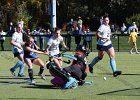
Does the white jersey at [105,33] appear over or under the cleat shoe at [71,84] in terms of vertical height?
over

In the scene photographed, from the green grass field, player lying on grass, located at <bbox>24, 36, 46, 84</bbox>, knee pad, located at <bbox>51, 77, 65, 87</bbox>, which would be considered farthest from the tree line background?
knee pad, located at <bbox>51, 77, 65, 87</bbox>

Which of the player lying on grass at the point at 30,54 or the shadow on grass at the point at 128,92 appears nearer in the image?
the shadow on grass at the point at 128,92

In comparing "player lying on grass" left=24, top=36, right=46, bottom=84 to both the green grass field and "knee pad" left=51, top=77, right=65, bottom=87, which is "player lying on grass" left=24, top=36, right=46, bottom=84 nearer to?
the green grass field

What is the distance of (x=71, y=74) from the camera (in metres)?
14.4

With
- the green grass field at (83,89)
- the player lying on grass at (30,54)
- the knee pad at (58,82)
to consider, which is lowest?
the green grass field at (83,89)

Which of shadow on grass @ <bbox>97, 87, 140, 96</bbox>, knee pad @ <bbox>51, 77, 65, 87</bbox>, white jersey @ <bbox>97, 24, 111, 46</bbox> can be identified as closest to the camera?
shadow on grass @ <bbox>97, 87, 140, 96</bbox>

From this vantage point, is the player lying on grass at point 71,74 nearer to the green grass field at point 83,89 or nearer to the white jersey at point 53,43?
the green grass field at point 83,89

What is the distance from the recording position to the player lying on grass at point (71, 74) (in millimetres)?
14086

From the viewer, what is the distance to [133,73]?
18.1 metres

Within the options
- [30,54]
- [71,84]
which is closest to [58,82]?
[71,84]

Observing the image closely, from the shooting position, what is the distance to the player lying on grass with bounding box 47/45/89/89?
14.1 meters

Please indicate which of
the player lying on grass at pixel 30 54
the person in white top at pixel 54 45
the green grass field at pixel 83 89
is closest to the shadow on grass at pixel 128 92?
the green grass field at pixel 83 89

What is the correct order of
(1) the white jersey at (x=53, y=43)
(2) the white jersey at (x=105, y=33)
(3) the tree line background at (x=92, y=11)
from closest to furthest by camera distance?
1. (1) the white jersey at (x=53, y=43)
2. (2) the white jersey at (x=105, y=33)
3. (3) the tree line background at (x=92, y=11)

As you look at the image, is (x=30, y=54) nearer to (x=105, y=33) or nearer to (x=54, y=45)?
(x=54, y=45)
